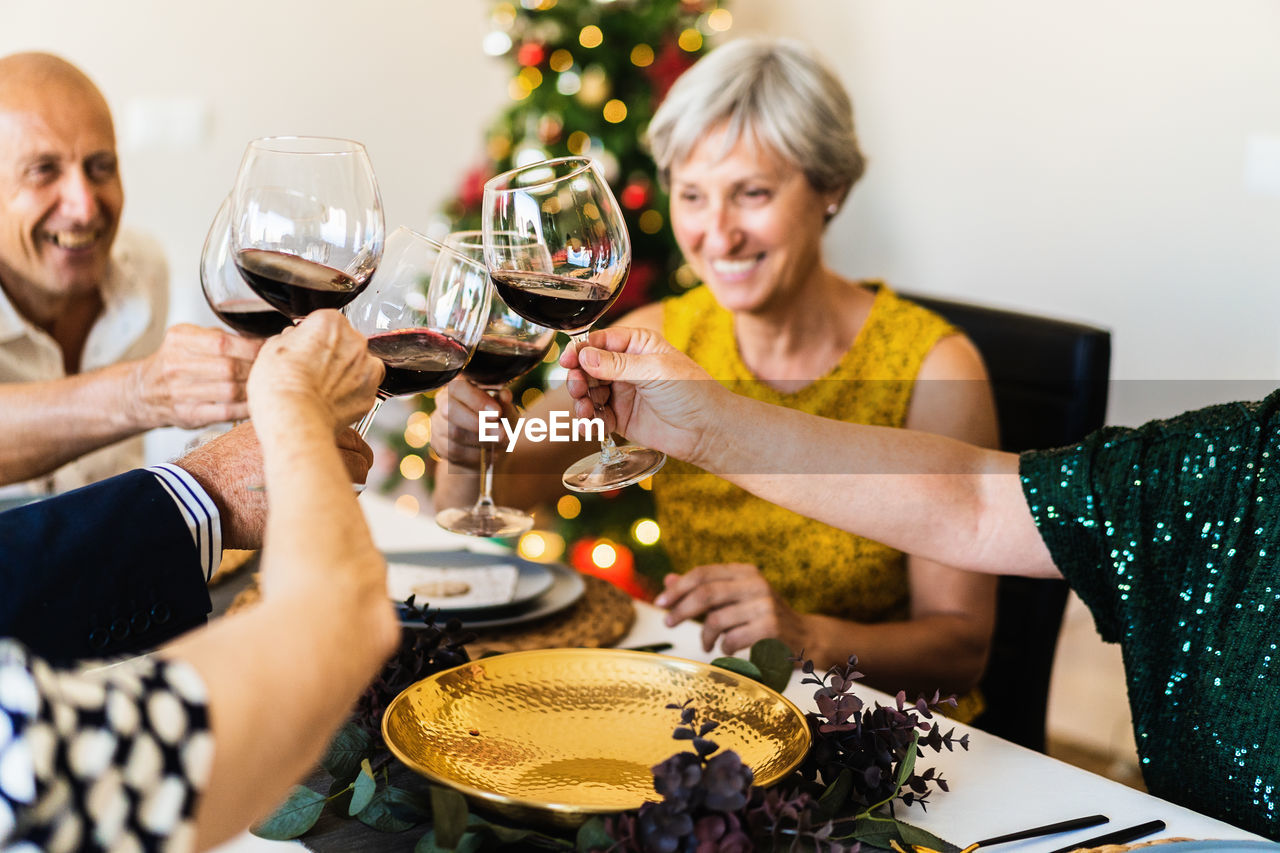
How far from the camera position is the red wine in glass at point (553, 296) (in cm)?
93

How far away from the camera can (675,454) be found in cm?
112

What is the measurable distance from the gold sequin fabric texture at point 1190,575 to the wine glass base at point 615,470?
376 mm

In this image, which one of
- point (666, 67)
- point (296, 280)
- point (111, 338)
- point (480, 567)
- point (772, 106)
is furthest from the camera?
point (666, 67)

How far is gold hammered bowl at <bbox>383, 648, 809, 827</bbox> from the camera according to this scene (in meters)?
0.82

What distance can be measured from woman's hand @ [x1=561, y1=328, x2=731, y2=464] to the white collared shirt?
36.1 inches

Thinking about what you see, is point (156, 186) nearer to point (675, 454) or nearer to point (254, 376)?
point (675, 454)

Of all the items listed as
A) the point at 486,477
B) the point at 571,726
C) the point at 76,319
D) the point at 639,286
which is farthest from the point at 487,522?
the point at 639,286

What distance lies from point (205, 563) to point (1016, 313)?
126 centimetres

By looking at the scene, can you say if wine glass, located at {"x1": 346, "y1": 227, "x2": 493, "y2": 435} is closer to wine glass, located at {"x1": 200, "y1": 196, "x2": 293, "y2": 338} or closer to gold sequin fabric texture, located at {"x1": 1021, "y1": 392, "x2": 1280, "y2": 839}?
wine glass, located at {"x1": 200, "y1": 196, "x2": 293, "y2": 338}

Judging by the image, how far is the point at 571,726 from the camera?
0.95 meters

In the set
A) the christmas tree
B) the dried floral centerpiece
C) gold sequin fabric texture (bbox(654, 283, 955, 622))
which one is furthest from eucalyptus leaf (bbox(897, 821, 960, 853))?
the christmas tree

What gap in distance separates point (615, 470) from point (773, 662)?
0.24m

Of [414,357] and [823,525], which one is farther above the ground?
[414,357]

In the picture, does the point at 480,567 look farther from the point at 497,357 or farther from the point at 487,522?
the point at 497,357
